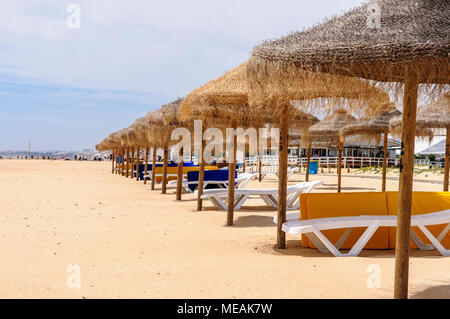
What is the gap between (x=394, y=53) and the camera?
2854 millimetres

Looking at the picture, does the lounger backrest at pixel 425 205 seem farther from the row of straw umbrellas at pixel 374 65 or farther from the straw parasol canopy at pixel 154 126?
the straw parasol canopy at pixel 154 126

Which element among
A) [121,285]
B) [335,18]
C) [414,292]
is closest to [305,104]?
[335,18]

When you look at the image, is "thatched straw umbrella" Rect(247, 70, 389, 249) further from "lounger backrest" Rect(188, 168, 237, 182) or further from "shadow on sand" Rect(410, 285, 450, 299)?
"lounger backrest" Rect(188, 168, 237, 182)

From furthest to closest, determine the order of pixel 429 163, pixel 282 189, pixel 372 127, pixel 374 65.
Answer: pixel 429 163 < pixel 372 127 < pixel 282 189 < pixel 374 65

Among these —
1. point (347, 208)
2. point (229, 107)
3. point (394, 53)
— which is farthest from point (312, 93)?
point (229, 107)

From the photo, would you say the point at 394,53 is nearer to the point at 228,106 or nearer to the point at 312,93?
the point at 312,93

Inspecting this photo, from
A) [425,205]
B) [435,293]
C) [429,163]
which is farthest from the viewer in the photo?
[429,163]

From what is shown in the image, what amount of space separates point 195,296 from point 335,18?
2.50 meters

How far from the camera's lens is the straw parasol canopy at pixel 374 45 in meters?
2.84

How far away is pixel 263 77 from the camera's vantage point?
371cm

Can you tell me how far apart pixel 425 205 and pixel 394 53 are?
3.33 metres

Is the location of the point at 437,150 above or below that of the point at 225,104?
below

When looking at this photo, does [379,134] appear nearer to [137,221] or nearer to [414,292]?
[137,221]

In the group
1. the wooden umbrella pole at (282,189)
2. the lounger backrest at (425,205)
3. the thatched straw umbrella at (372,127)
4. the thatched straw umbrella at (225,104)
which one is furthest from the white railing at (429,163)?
the wooden umbrella pole at (282,189)
